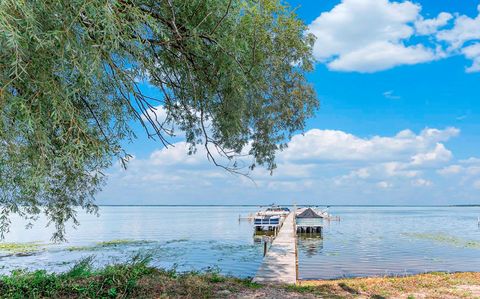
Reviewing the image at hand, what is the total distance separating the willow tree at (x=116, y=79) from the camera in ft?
13.9

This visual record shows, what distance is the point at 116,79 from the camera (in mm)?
5551

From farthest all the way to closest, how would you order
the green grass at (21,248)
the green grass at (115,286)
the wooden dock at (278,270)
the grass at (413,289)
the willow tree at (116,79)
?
1. the green grass at (21,248)
2. the wooden dock at (278,270)
3. the grass at (413,289)
4. the green grass at (115,286)
5. the willow tree at (116,79)

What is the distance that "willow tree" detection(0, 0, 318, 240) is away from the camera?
13.9ft

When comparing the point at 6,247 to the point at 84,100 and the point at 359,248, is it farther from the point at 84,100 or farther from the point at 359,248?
the point at 84,100

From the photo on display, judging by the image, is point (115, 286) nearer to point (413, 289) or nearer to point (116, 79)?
point (116, 79)

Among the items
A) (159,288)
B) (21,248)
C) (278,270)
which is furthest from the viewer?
(21,248)

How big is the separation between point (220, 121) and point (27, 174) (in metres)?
3.76

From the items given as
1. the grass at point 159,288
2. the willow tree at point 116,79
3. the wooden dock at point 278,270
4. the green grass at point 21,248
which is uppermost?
the willow tree at point 116,79

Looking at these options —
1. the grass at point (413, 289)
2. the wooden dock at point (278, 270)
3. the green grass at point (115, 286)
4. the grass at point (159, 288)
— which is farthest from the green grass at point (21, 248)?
the grass at point (413, 289)

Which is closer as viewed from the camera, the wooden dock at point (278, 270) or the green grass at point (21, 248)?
the wooden dock at point (278, 270)

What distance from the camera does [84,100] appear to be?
6602 millimetres

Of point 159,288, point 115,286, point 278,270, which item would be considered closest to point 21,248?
point 278,270

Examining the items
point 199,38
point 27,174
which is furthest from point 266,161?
point 27,174

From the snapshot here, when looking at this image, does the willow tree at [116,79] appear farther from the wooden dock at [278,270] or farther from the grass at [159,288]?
the wooden dock at [278,270]
